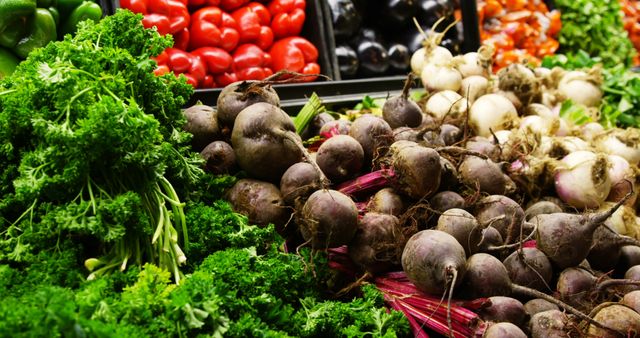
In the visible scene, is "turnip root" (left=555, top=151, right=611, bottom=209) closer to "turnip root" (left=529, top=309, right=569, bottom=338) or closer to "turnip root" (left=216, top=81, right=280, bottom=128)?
"turnip root" (left=529, top=309, right=569, bottom=338)

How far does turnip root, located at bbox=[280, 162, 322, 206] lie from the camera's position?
2.31 metres

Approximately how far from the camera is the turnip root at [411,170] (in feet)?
7.63

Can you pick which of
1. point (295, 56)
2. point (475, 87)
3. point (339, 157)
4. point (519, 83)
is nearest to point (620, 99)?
point (519, 83)

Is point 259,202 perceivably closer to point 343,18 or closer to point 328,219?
point 328,219

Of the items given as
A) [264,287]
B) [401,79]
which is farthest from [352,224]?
[401,79]

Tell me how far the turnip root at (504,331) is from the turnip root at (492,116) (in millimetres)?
1928

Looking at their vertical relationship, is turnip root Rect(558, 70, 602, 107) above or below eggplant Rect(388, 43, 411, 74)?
below

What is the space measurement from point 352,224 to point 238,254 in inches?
19.8

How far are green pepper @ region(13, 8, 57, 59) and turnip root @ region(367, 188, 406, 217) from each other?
6.04 ft

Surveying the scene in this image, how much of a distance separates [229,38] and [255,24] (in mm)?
261

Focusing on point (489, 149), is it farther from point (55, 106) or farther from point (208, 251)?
point (55, 106)

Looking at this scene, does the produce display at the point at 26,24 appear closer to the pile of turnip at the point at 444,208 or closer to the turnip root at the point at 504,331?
the pile of turnip at the point at 444,208

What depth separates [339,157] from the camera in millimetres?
2469

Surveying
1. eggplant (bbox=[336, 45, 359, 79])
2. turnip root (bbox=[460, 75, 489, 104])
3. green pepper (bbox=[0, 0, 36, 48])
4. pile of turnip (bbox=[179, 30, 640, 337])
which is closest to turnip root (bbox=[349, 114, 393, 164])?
pile of turnip (bbox=[179, 30, 640, 337])
